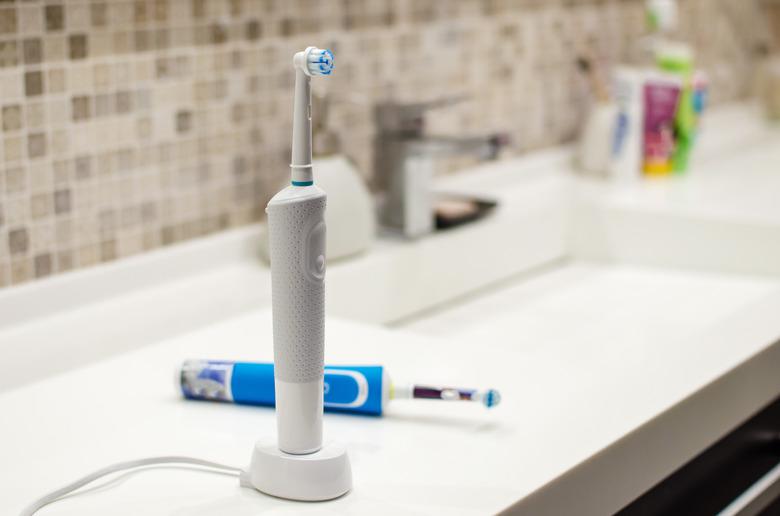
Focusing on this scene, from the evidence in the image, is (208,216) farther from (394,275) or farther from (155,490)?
(155,490)

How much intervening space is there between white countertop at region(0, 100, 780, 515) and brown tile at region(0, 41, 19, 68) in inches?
8.9

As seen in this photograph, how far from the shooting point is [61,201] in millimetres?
1155

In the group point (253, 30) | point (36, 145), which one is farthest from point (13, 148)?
point (253, 30)

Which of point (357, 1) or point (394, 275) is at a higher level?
point (357, 1)

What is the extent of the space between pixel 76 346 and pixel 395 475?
0.44 m

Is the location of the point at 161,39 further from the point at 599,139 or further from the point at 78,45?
the point at 599,139

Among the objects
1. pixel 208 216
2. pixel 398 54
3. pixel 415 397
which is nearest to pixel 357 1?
pixel 398 54

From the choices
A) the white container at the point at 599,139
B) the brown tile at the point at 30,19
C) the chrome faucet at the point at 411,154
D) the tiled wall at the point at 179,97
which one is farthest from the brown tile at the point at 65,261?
the white container at the point at 599,139

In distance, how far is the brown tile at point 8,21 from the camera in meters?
1.06

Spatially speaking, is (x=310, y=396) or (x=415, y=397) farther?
(x=415, y=397)

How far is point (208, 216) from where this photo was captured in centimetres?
134

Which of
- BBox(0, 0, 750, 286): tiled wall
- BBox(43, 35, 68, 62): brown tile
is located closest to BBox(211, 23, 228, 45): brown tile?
BBox(0, 0, 750, 286): tiled wall

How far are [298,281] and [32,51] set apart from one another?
1.74ft

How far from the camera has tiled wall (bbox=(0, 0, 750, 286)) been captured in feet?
3.66
